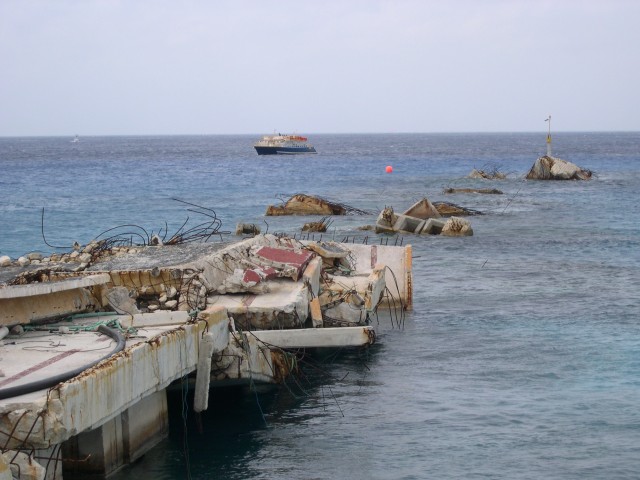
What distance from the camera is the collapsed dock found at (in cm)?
941

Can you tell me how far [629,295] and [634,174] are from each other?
5942cm

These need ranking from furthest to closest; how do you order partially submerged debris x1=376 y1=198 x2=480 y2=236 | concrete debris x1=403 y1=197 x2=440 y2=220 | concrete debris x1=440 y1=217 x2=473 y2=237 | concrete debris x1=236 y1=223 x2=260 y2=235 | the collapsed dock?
1. concrete debris x1=403 y1=197 x2=440 y2=220
2. partially submerged debris x1=376 y1=198 x2=480 y2=236
3. concrete debris x1=440 y1=217 x2=473 y2=237
4. concrete debris x1=236 y1=223 x2=260 y2=235
5. the collapsed dock

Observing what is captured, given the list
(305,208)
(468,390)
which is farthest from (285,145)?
(468,390)

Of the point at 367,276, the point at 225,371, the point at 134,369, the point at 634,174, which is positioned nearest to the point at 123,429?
the point at 134,369

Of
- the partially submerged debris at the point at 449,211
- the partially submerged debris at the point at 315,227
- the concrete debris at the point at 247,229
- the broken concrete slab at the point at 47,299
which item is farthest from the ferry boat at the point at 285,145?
the broken concrete slab at the point at 47,299

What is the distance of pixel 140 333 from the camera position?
12.1 metres

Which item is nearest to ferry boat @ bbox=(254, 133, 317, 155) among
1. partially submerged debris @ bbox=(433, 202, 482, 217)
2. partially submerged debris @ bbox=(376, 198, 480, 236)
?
partially submerged debris @ bbox=(433, 202, 482, 217)

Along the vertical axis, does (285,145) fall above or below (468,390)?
above

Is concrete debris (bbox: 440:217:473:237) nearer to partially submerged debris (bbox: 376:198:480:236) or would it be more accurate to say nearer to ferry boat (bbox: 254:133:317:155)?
partially submerged debris (bbox: 376:198:480:236)

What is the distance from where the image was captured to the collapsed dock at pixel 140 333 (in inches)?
371

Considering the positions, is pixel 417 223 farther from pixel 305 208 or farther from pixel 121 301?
pixel 121 301

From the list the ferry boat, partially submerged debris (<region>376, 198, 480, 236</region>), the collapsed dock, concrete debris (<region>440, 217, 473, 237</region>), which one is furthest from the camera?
the ferry boat

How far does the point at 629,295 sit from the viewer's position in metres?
23.2

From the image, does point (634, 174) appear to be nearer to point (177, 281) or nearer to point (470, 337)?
point (470, 337)
